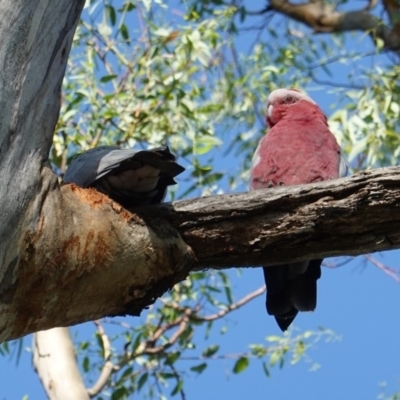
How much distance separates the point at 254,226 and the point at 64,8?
2.32 ft

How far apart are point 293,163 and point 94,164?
1.02 meters

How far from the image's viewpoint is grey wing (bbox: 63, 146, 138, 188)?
94.7 inches

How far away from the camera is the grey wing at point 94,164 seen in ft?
7.89

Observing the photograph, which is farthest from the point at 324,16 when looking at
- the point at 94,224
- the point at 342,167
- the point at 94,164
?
the point at 94,224

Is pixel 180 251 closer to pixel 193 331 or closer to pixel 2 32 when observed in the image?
pixel 2 32

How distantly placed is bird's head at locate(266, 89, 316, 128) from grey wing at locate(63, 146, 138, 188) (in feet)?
4.63

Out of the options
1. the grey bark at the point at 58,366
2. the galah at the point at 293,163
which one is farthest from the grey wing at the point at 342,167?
the grey bark at the point at 58,366

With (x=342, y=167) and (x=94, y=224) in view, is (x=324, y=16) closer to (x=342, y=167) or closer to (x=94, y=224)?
(x=342, y=167)

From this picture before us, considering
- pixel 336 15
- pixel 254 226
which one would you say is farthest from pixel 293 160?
pixel 336 15

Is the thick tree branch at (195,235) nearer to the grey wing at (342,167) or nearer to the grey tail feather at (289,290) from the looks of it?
the grey tail feather at (289,290)

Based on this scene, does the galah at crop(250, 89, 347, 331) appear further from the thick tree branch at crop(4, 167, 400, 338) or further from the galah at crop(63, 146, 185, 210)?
the galah at crop(63, 146, 185, 210)

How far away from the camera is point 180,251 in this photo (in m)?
2.41

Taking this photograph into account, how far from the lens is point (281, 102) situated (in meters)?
3.90

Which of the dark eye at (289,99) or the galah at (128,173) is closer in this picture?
the galah at (128,173)
